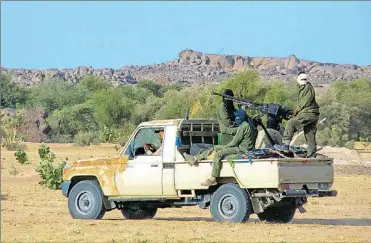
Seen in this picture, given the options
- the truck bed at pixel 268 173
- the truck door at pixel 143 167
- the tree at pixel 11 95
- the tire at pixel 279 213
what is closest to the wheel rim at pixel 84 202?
the truck door at pixel 143 167

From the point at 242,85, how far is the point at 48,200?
36.4 m

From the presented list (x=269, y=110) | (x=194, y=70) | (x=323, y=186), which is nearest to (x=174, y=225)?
(x=323, y=186)

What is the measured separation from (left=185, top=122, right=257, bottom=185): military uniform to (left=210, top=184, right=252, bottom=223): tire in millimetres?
396

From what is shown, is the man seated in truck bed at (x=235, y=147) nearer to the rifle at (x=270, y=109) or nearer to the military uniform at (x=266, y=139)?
the military uniform at (x=266, y=139)

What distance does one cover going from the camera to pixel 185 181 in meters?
19.8

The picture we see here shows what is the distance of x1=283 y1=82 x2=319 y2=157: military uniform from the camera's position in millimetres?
19969

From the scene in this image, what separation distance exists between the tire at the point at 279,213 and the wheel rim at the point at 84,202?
3401 millimetres

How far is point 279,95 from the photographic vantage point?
203 feet

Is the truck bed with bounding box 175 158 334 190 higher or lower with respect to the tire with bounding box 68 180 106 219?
higher

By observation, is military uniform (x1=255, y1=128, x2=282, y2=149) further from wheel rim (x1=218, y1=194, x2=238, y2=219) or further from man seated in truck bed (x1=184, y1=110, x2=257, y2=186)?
wheel rim (x1=218, y1=194, x2=238, y2=219)

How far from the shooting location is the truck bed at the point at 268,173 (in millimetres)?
18672

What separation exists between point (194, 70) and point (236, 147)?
124 m

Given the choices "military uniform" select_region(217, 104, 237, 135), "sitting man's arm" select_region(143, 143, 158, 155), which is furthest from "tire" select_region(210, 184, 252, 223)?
"sitting man's arm" select_region(143, 143, 158, 155)

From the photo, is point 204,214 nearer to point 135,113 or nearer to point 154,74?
point 135,113
